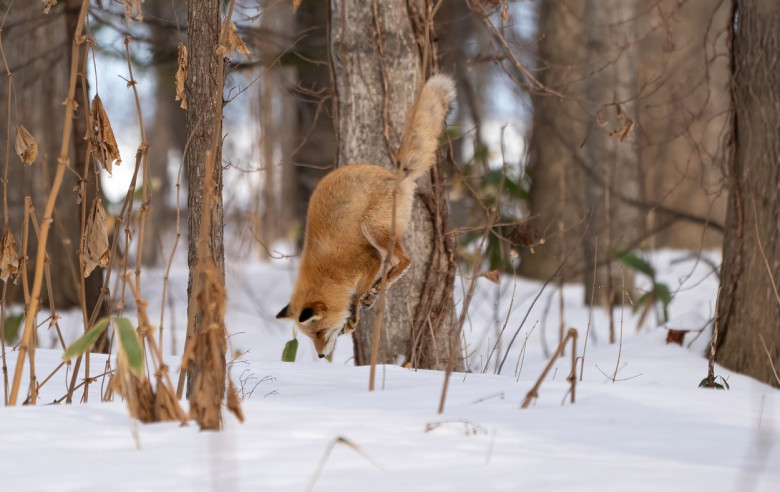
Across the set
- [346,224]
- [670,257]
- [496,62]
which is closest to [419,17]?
[496,62]

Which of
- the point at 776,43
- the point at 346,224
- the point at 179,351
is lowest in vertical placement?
the point at 179,351

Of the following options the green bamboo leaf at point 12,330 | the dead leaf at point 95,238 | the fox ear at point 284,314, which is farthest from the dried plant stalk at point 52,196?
the green bamboo leaf at point 12,330

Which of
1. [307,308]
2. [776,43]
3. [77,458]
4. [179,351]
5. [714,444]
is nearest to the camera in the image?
[77,458]

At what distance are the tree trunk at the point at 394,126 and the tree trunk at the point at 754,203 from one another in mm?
1589

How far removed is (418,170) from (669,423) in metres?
2.62

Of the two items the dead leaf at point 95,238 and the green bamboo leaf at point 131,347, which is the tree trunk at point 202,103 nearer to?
the dead leaf at point 95,238

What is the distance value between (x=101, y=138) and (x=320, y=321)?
2616 mm

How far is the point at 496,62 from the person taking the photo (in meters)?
5.55

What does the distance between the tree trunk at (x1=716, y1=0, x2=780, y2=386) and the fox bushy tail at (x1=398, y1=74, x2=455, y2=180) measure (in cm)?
165

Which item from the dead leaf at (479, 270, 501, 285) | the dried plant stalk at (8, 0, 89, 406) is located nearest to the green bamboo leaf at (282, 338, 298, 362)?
the dead leaf at (479, 270, 501, 285)

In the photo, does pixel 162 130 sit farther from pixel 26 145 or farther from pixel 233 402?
pixel 233 402

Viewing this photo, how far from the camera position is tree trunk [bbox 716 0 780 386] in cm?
479

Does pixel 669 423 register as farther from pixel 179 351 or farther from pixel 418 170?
pixel 179 351

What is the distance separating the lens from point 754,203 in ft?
15.3
